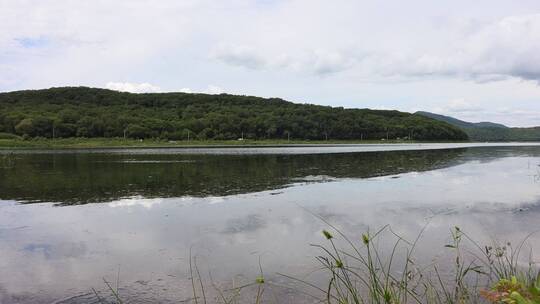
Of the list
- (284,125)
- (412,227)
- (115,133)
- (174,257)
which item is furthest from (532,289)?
(284,125)

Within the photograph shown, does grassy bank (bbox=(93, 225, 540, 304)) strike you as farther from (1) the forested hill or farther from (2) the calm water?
(1) the forested hill

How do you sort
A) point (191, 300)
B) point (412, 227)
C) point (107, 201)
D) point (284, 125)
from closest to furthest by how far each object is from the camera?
point (191, 300) < point (412, 227) < point (107, 201) < point (284, 125)

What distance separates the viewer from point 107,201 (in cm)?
1588

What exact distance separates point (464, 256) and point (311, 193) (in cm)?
911

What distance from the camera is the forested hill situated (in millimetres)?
124562

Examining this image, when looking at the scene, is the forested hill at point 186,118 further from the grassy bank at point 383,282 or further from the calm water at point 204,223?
the grassy bank at point 383,282

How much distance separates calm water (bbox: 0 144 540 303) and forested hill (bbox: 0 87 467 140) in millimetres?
110668

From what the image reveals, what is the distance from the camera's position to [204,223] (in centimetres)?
1166

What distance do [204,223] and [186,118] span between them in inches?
5485

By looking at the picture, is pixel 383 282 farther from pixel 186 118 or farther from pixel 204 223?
pixel 186 118

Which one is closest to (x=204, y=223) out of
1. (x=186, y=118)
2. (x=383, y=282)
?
(x=383, y=282)

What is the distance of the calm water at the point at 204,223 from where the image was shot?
7.46 meters

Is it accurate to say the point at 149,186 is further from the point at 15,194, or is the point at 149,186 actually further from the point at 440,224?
the point at 440,224

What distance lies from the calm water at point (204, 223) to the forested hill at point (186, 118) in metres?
111
